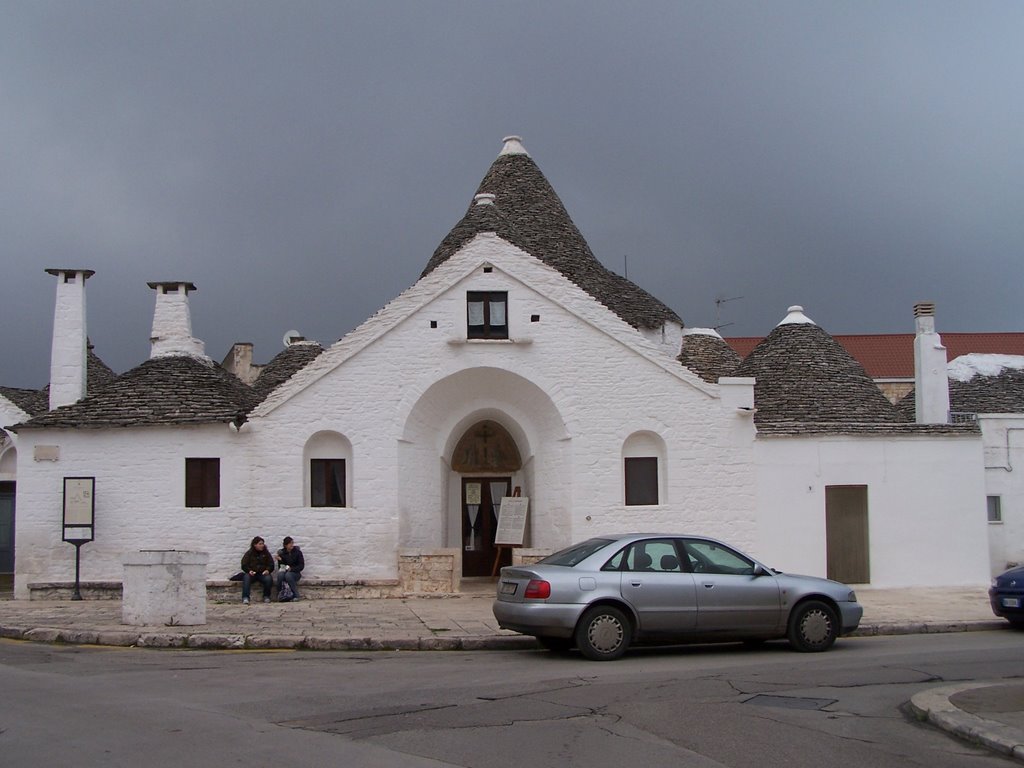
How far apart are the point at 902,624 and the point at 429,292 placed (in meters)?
9.65

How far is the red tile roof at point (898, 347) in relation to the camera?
5244 cm

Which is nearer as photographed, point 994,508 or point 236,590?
point 236,590

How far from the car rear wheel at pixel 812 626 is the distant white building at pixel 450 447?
22.5ft

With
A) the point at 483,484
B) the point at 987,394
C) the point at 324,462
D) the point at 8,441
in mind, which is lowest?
the point at 483,484

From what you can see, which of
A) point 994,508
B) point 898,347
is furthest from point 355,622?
point 898,347

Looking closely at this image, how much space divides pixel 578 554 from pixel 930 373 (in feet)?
45.1

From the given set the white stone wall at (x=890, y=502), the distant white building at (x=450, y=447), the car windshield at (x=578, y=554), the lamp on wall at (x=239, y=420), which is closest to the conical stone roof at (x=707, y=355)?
the distant white building at (x=450, y=447)

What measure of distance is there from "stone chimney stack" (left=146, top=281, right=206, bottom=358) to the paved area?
5.47m

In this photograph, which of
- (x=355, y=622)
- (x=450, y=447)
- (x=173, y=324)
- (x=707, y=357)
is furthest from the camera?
(x=707, y=357)

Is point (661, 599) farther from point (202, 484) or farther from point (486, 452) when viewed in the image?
point (486, 452)

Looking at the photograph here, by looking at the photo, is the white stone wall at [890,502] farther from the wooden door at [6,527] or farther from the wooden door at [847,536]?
the wooden door at [6,527]

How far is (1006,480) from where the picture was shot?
24.1m

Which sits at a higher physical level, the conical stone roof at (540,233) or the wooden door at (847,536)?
the conical stone roof at (540,233)

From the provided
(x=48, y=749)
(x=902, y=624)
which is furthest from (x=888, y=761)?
(x=902, y=624)
